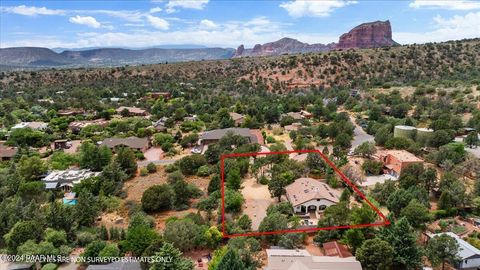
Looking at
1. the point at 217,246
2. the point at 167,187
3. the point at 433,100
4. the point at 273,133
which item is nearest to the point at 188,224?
the point at 217,246

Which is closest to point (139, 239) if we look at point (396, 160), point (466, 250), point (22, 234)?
point (22, 234)

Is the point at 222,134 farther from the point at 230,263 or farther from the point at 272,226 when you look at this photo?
the point at 230,263

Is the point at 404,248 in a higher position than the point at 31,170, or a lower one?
higher

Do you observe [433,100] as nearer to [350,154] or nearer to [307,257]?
[350,154]

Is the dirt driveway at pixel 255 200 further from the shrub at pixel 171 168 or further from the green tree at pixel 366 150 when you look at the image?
the green tree at pixel 366 150

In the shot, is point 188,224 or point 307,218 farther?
point 307,218

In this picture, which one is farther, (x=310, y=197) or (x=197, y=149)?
(x=197, y=149)
